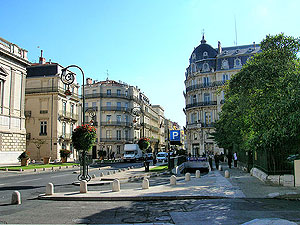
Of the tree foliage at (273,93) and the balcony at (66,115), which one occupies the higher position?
the balcony at (66,115)

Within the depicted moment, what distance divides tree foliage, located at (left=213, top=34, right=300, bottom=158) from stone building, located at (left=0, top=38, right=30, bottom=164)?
83.1 feet

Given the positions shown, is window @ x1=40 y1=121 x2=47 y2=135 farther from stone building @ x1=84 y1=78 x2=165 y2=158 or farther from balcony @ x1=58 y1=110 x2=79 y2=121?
stone building @ x1=84 y1=78 x2=165 y2=158

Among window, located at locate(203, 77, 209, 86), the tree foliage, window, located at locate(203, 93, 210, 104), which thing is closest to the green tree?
the tree foliage

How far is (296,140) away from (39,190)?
1193 cm

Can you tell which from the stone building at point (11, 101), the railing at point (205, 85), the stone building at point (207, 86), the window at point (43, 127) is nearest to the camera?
the stone building at point (11, 101)

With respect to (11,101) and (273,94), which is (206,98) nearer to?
(11,101)

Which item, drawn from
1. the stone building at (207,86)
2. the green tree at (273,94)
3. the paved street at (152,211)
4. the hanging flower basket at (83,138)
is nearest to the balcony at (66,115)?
the stone building at (207,86)

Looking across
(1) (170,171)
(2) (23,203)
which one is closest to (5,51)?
Answer: (1) (170,171)

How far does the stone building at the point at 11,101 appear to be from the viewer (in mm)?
31391

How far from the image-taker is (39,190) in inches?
543

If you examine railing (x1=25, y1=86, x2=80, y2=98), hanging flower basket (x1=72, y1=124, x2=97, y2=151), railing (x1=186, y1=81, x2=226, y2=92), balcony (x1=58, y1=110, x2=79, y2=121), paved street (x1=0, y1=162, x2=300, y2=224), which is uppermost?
railing (x1=186, y1=81, x2=226, y2=92)

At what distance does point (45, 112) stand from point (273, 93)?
37963 millimetres

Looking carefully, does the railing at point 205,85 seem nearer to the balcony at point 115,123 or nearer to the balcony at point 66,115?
the balcony at point 115,123

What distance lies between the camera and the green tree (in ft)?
37.7
